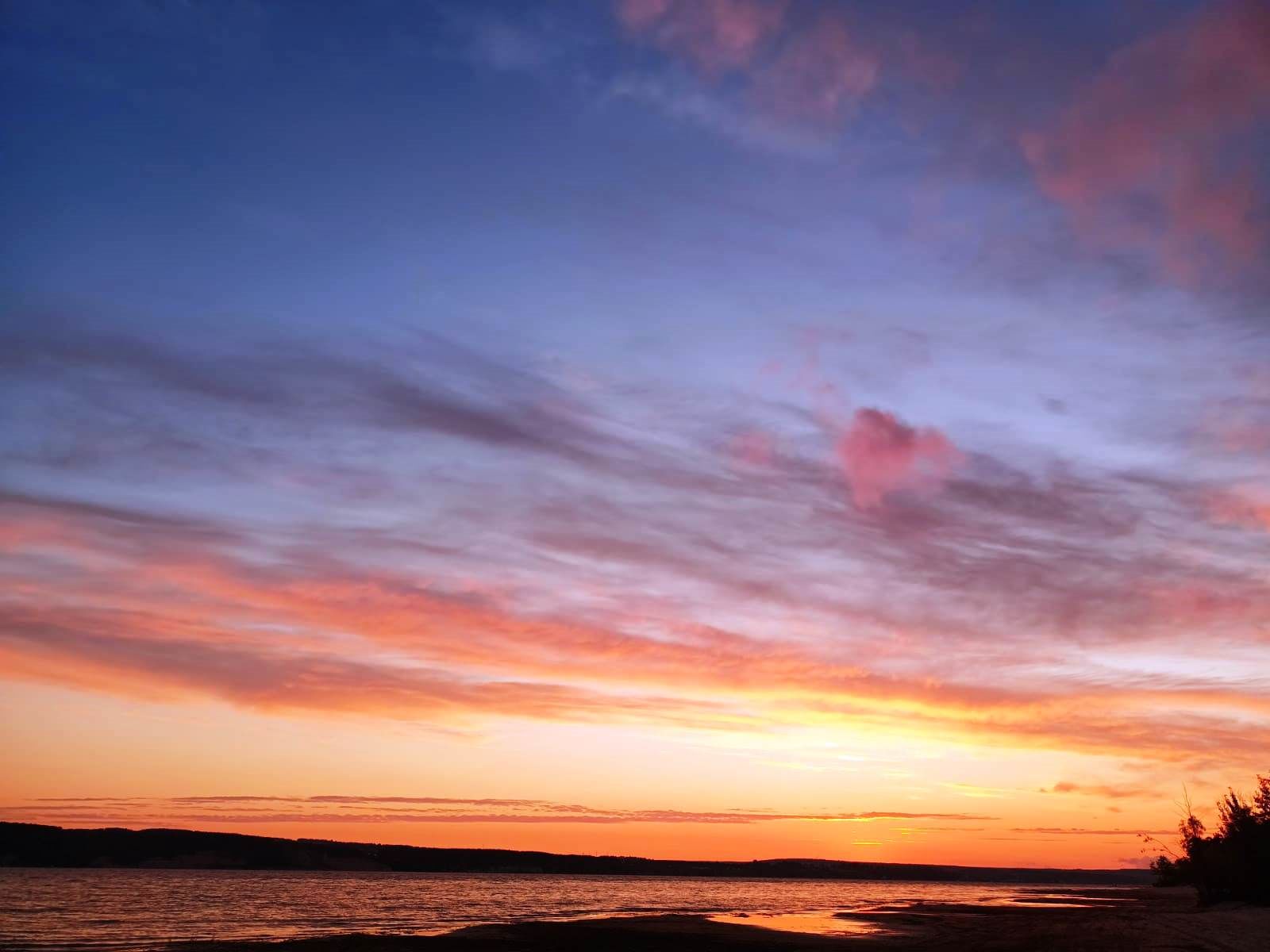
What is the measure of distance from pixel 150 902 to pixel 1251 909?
8895 centimetres

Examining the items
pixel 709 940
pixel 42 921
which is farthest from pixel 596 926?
pixel 42 921

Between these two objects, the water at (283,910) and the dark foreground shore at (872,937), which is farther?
the water at (283,910)

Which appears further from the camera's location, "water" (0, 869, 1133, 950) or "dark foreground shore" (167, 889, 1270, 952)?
"water" (0, 869, 1133, 950)

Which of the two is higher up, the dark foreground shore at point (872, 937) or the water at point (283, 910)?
the dark foreground shore at point (872, 937)

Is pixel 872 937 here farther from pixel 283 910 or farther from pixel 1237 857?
pixel 283 910

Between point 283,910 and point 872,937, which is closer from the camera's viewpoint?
point 872,937

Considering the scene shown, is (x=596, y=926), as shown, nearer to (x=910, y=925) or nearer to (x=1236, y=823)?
(x=910, y=925)

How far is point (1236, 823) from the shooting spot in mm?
60062

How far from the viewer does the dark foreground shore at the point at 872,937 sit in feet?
138

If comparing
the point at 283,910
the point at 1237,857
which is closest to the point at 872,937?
the point at 1237,857

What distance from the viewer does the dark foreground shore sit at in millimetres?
42094

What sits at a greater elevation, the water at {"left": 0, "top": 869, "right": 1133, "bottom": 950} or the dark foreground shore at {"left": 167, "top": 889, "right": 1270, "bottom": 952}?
the dark foreground shore at {"left": 167, "top": 889, "right": 1270, "bottom": 952}

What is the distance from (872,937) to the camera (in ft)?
188

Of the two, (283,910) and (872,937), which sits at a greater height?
(872,937)
